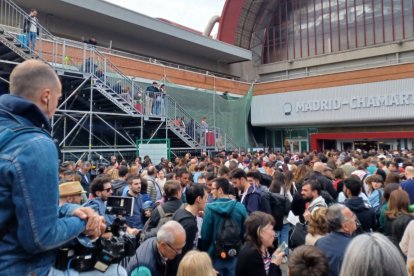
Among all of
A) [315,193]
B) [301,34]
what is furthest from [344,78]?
[315,193]

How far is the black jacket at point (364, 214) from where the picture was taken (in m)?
4.86

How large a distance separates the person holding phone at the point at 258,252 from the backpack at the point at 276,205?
1929 mm

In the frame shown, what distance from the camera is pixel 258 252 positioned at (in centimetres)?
316

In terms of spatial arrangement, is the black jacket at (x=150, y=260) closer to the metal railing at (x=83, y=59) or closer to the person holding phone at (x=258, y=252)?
the person holding phone at (x=258, y=252)

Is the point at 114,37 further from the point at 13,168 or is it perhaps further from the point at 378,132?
the point at 13,168

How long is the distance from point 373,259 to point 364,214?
11.8 ft

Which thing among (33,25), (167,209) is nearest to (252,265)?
(167,209)

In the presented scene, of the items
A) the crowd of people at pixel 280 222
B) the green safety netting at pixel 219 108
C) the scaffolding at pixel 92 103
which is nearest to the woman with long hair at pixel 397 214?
the crowd of people at pixel 280 222

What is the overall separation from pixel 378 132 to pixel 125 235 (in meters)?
24.0

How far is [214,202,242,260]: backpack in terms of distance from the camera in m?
4.09

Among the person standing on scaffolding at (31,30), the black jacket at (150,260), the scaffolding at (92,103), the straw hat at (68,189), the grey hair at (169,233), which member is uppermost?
the person standing on scaffolding at (31,30)

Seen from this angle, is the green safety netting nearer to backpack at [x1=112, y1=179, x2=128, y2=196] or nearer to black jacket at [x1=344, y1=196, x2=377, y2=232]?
backpack at [x1=112, y1=179, x2=128, y2=196]

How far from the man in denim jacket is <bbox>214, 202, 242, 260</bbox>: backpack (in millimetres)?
2661

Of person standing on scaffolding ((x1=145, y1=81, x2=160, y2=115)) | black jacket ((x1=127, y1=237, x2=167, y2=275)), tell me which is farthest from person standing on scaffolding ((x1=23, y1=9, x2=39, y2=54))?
black jacket ((x1=127, y1=237, x2=167, y2=275))
